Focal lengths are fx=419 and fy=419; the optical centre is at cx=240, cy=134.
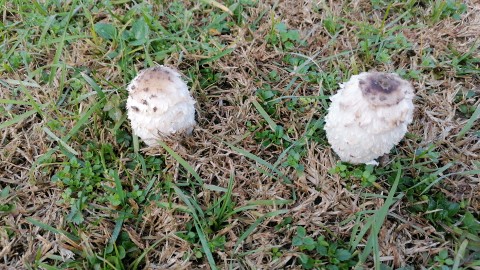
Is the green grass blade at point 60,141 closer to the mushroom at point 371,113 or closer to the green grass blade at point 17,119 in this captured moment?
the green grass blade at point 17,119

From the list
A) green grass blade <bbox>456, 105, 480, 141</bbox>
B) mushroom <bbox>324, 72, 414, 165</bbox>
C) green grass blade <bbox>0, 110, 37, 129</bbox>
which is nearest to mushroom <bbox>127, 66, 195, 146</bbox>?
green grass blade <bbox>0, 110, 37, 129</bbox>

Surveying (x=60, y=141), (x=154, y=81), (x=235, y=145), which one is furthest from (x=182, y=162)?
(x=60, y=141)

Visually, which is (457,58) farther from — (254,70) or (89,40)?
(89,40)

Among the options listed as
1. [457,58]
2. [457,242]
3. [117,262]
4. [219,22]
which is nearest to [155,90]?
[117,262]

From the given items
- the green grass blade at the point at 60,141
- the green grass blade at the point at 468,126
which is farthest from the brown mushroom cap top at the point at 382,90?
the green grass blade at the point at 60,141

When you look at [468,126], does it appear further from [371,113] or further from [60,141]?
[60,141]

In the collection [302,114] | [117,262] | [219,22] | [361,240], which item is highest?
[219,22]
